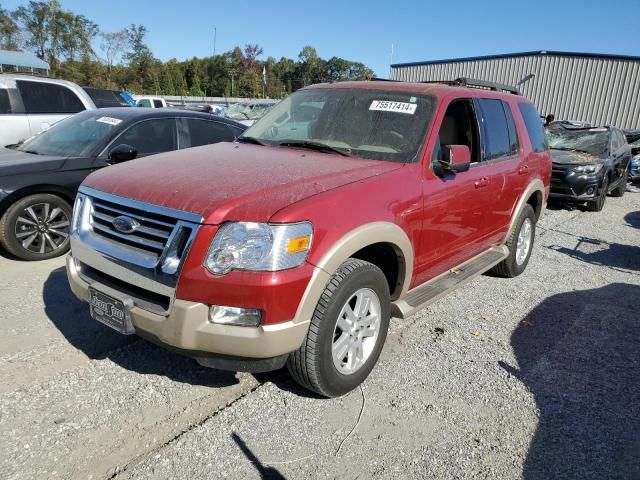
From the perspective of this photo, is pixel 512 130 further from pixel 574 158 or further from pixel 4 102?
pixel 4 102

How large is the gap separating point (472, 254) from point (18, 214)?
445cm

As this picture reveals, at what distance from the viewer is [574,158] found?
9.69 meters

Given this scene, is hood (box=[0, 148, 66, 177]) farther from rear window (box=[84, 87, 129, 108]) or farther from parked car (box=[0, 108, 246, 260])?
rear window (box=[84, 87, 129, 108])

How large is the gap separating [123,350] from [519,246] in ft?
13.6

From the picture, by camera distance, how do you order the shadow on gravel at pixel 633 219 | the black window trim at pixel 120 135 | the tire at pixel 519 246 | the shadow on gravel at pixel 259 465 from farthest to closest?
1. the shadow on gravel at pixel 633 219
2. the black window trim at pixel 120 135
3. the tire at pixel 519 246
4. the shadow on gravel at pixel 259 465

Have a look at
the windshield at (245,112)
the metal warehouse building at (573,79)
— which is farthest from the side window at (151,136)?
the metal warehouse building at (573,79)

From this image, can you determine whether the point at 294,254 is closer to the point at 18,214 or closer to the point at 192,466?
the point at 192,466

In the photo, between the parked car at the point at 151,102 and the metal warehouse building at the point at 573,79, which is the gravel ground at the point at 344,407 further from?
the metal warehouse building at the point at 573,79

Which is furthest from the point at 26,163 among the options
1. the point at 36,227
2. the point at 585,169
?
the point at 585,169

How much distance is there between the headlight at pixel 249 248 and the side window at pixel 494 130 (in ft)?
8.52

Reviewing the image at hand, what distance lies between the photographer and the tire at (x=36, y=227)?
4.98 metres

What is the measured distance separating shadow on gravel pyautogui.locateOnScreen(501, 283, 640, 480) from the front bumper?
1.41 m

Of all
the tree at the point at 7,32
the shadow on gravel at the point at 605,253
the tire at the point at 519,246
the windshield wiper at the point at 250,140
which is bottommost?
the shadow on gravel at the point at 605,253

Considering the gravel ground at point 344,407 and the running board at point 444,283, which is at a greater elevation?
the running board at point 444,283
